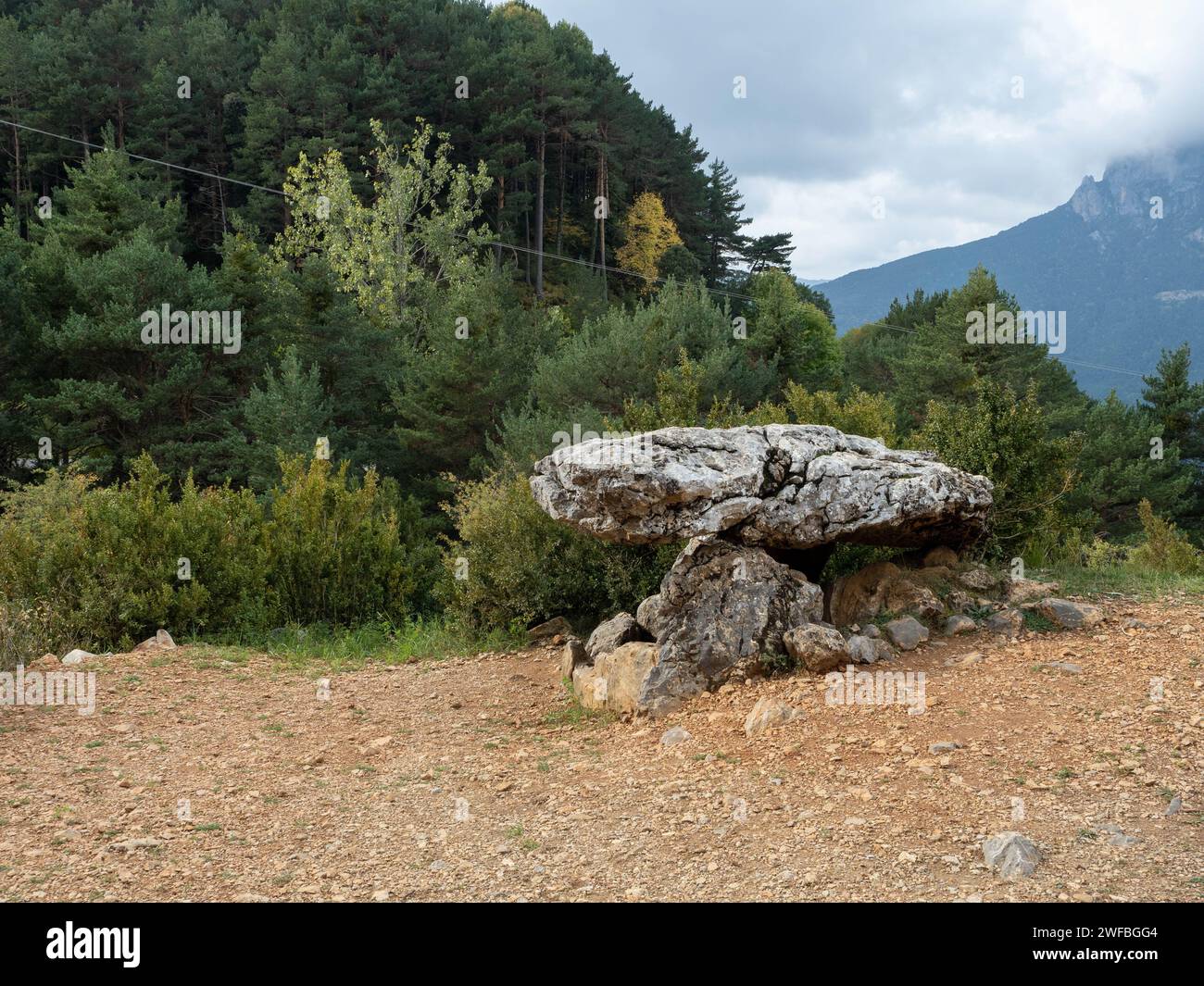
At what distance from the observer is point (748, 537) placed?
7242 millimetres

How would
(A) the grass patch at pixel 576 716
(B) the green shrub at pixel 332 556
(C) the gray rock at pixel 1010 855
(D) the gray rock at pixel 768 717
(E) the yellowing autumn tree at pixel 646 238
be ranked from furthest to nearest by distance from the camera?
1. (E) the yellowing autumn tree at pixel 646 238
2. (B) the green shrub at pixel 332 556
3. (A) the grass patch at pixel 576 716
4. (D) the gray rock at pixel 768 717
5. (C) the gray rock at pixel 1010 855

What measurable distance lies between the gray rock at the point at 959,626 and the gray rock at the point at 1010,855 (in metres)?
3.25

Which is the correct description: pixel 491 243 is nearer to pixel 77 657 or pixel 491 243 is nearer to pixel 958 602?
pixel 77 657

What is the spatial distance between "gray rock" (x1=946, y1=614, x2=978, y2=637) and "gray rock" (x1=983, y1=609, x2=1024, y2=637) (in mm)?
132

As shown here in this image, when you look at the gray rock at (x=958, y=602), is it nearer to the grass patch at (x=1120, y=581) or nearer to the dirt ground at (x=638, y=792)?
the dirt ground at (x=638, y=792)

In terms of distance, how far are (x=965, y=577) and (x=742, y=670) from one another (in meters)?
2.42

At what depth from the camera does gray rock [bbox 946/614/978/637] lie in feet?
23.9

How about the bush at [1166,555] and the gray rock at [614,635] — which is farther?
the bush at [1166,555]

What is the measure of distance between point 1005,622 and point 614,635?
3132 millimetres

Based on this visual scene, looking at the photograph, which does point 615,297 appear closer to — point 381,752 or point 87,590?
point 87,590

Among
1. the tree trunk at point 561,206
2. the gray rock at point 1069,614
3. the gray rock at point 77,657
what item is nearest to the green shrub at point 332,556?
the gray rock at point 77,657

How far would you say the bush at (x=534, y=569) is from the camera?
30.3 ft

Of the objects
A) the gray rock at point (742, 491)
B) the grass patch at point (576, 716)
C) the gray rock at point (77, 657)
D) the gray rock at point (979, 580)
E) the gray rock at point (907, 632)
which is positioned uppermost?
the gray rock at point (742, 491)

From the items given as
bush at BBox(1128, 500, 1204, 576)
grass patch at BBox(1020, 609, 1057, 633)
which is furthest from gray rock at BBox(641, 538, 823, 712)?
bush at BBox(1128, 500, 1204, 576)
